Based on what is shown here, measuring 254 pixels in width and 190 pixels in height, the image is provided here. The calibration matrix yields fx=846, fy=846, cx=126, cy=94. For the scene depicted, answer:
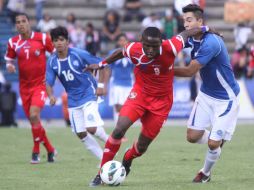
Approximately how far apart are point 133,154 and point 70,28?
18655 mm

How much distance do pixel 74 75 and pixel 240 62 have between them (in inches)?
623

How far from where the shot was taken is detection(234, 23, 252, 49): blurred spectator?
1221 inches

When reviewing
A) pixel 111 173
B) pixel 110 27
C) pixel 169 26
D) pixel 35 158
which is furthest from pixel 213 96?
pixel 110 27

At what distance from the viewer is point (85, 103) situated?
13961 millimetres

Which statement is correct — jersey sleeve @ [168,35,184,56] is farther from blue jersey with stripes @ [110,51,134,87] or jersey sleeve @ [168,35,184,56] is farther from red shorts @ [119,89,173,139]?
blue jersey with stripes @ [110,51,134,87]

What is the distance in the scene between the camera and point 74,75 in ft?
45.7

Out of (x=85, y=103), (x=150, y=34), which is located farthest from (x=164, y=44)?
(x=85, y=103)

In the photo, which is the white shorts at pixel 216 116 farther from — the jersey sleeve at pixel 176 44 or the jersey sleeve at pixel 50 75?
the jersey sleeve at pixel 50 75

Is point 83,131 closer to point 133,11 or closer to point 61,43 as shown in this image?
point 61,43

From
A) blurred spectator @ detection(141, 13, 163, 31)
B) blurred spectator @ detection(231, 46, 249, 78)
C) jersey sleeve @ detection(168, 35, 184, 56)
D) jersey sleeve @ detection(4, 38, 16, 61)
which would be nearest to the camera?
jersey sleeve @ detection(168, 35, 184, 56)

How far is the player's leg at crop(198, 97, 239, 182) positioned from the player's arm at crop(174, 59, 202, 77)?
2.80ft

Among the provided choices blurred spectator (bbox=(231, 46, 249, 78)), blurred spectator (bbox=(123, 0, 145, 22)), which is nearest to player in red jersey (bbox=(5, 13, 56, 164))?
blurred spectator (bbox=(231, 46, 249, 78))

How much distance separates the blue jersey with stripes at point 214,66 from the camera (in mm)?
11461

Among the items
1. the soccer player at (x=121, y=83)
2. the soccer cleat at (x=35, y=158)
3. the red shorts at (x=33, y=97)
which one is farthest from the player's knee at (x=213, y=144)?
the soccer player at (x=121, y=83)
